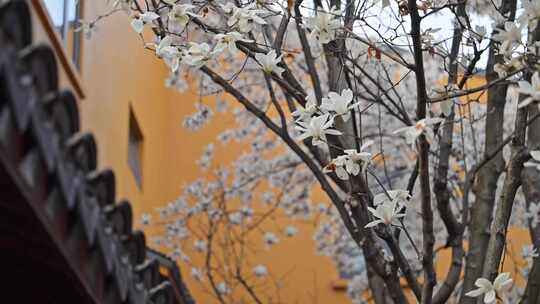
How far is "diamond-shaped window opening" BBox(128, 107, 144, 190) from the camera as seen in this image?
31.7 ft

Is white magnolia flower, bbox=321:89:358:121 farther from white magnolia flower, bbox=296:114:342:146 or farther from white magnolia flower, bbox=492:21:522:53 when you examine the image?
white magnolia flower, bbox=492:21:522:53

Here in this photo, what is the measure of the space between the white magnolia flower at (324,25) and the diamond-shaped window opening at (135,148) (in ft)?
19.2

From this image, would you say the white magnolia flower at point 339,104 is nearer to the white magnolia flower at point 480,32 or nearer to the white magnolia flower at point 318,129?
the white magnolia flower at point 318,129

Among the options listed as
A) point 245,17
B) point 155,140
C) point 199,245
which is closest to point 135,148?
point 155,140

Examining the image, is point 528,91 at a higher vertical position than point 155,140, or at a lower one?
lower

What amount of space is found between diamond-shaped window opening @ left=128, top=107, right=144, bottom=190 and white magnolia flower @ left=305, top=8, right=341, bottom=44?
586 cm

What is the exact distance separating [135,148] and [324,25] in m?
6.67

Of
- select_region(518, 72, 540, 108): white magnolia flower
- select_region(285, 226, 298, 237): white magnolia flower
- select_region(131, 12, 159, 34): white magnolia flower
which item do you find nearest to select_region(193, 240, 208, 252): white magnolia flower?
select_region(285, 226, 298, 237): white magnolia flower

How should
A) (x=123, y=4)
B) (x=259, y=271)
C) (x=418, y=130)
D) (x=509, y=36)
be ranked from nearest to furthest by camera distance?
(x=418, y=130) < (x=509, y=36) < (x=123, y=4) < (x=259, y=271)

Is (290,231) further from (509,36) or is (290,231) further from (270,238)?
(509,36)

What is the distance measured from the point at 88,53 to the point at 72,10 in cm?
46

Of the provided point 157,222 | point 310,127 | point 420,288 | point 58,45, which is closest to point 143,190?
point 157,222

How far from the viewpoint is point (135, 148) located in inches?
400

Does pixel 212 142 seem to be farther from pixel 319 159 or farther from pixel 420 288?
pixel 420 288
